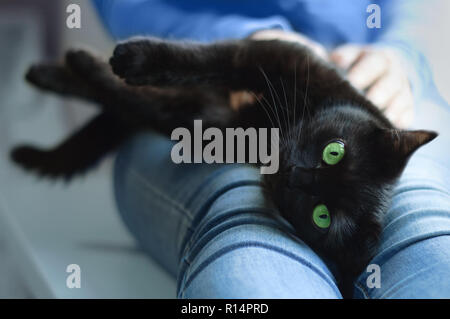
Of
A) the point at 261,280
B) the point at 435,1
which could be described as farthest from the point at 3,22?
the point at 261,280

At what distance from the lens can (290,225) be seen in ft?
2.05

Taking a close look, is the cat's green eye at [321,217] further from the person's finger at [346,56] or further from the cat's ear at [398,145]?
the person's finger at [346,56]

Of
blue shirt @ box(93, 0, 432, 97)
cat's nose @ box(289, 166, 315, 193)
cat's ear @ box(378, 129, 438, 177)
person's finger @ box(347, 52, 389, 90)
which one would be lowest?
cat's nose @ box(289, 166, 315, 193)

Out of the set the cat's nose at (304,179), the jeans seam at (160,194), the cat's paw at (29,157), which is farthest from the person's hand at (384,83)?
the cat's paw at (29,157)

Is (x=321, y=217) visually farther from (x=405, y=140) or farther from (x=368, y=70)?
(x=368, y=70)

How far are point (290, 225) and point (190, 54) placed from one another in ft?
0.98

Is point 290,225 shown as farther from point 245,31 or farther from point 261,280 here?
point 245,31

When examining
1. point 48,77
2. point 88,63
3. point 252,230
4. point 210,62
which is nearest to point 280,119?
point 210,62

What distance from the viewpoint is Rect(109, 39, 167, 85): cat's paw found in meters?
0.64

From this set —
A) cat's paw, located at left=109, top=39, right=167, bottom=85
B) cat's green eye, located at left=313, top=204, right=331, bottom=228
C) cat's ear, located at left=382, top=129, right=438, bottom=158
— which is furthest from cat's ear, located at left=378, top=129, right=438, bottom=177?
cat's paw, located at left=109, top=39, right=167, bottom=85

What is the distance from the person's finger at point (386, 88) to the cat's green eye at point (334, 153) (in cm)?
22

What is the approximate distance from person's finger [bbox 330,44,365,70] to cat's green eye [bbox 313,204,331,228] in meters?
0.34

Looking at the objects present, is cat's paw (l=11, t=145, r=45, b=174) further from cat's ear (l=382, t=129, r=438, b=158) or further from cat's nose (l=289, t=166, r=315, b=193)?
cat's ear (l=382, t=129, r=438, b=158)

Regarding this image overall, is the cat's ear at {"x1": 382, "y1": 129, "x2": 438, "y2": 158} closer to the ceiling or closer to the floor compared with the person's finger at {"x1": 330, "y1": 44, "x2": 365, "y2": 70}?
closer to the floor
